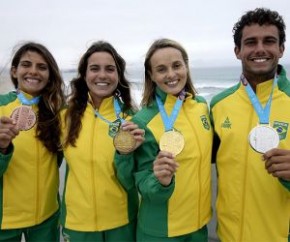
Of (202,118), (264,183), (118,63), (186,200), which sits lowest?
(186,200)

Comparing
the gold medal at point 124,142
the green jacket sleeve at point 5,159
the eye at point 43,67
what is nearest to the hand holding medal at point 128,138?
the gold medal at point 124,142

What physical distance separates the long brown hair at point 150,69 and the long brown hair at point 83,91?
27cm

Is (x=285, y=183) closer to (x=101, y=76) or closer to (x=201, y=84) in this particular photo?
(x=101, y=76)

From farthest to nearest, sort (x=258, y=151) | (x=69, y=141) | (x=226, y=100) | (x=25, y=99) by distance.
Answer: (x=25, y=99) → (x=69, y=141) → (x=226, y=100) → (x=258, y=151)

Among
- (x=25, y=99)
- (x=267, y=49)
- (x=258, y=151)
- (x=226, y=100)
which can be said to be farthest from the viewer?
(x=25, y=99)

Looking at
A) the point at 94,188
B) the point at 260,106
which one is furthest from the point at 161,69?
the point at 94,188

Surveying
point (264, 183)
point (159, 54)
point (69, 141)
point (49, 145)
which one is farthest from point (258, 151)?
point (49, 145)

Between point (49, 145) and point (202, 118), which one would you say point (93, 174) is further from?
point (202, 118)

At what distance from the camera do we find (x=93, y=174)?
7.66 ft

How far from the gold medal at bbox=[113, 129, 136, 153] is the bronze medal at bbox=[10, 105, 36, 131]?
714 mm

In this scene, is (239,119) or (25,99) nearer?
(239,119)

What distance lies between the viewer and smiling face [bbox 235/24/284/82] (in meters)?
2.10

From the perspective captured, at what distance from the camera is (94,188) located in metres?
2.33

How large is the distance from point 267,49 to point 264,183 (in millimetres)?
819
